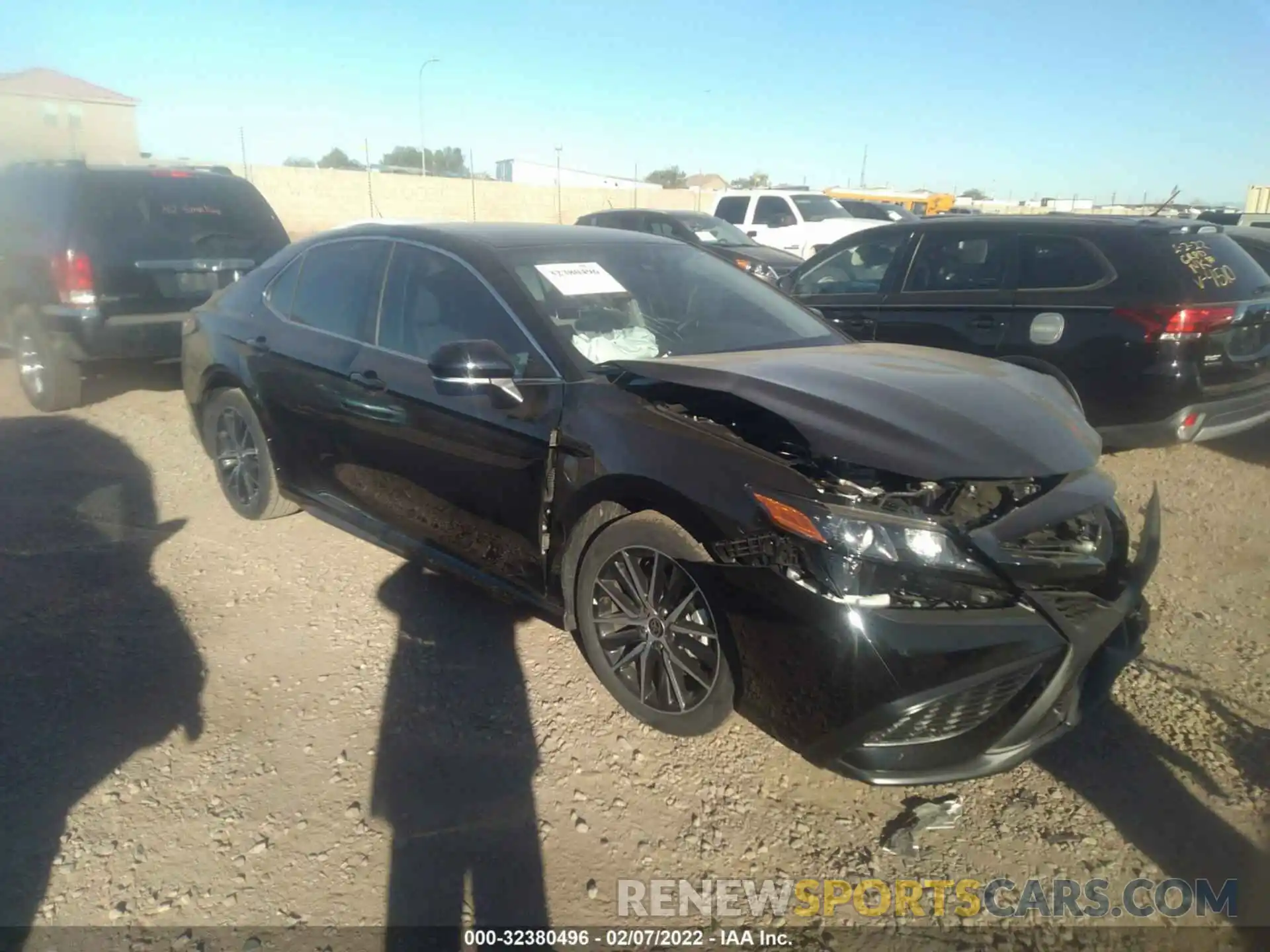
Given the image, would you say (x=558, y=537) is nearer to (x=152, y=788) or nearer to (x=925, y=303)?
(x=152, y=788)

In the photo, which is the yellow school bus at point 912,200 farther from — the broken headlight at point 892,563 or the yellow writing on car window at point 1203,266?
the broken headlight at point 892,563

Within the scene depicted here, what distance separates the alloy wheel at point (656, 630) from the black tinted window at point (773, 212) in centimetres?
1586

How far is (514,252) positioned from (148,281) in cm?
464

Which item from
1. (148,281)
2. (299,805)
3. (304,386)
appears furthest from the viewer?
(148,281)

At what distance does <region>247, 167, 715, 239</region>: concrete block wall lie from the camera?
29500 mm

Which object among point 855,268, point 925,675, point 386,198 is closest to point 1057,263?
point 855,268

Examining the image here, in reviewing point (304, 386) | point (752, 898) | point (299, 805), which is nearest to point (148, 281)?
point (304, 386)

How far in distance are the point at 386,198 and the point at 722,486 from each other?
31357 mm

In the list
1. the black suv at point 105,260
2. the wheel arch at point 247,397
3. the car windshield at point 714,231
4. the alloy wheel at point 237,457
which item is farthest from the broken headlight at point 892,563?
the car windshield at point 714,231

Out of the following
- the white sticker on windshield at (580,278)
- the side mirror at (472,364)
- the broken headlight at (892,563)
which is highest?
the white sticker on windshield at (580,278)

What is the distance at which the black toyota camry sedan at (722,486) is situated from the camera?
2.38m

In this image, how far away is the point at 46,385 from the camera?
710 centimetres

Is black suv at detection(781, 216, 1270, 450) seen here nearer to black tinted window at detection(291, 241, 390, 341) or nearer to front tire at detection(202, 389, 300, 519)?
black tinted window at detection(291, 241, 390, 341)

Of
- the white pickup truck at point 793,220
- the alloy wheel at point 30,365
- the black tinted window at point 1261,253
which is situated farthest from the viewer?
the white pickup truck at point 793,220
